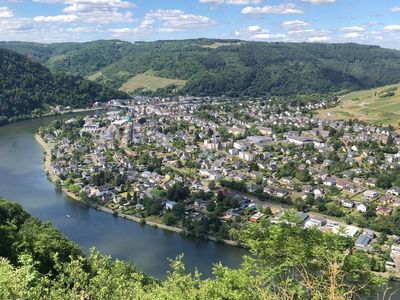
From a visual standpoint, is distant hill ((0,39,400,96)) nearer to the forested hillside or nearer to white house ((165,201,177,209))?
white house ((165,201,177,209))

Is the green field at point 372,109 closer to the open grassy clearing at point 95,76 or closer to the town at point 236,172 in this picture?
the town at point 236,172

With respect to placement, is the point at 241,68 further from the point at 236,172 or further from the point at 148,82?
the point at 236,172

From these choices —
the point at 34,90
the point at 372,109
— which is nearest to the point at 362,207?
the point at 372,109

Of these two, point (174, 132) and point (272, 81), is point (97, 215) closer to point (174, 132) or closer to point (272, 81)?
point (174, 132)

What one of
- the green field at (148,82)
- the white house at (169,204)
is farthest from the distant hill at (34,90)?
the white house at (169,204)

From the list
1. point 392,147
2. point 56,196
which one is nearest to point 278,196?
point 56,196

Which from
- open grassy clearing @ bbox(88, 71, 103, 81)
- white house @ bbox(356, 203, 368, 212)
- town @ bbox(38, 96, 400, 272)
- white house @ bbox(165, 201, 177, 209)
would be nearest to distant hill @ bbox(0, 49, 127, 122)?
town @ bbox(38, 96, 400, 272)
